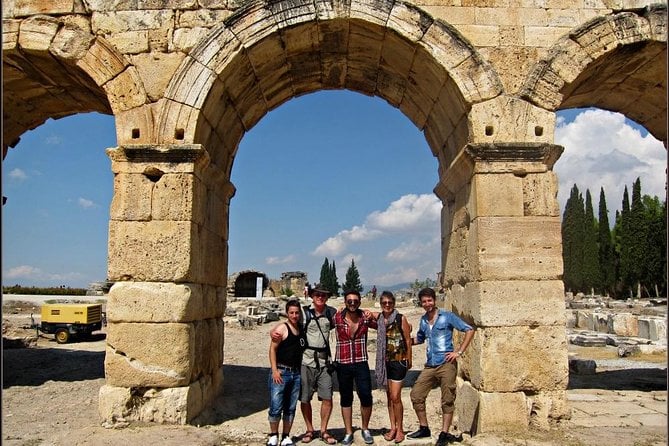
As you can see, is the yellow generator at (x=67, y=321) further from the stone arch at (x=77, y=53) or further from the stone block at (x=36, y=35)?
the stone block at (x=36, y=35)

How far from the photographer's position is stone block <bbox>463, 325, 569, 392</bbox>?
5703 millimetres

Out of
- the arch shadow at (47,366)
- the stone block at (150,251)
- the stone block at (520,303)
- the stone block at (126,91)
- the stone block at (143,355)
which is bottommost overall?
the arch shadow at (47,366)

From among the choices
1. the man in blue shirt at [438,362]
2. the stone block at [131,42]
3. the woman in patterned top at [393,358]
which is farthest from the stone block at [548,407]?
the stone block at [131,42]

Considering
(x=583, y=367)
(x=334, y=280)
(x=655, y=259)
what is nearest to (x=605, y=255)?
(x=655, y=259)

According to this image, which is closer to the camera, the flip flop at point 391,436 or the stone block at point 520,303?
the flip flop at point 391,436

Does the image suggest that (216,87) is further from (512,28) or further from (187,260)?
(512,28)

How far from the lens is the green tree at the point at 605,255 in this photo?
1522 inches

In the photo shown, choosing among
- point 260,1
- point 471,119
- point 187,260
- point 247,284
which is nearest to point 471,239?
point 471,119

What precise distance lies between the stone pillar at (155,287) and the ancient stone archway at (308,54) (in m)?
0.02

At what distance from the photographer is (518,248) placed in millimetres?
5930

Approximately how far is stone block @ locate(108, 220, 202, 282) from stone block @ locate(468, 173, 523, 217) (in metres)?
3.24

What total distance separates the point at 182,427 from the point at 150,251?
189cm

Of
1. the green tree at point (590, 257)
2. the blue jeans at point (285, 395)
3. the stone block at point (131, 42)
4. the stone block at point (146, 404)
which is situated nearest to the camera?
the blue jeans at point (285, 395)

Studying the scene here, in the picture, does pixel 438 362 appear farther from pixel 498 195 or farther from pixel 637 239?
pixel 637 239
